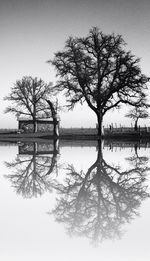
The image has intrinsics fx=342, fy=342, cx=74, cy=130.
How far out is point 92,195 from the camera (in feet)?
16.3

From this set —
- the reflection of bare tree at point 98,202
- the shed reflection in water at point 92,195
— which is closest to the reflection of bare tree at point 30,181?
the shed reflection in water at point 92,195

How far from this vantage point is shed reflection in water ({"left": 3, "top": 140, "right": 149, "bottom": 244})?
11.3ft

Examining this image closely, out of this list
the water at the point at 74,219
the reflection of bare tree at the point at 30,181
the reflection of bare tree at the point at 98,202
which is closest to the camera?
the water at the point at 74,219

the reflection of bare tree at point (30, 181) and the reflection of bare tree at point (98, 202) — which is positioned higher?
the reflection of bare tree at point (30, 181)

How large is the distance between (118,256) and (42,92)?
197ft

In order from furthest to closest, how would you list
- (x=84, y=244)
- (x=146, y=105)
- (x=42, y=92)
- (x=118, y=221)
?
(x=42, y=92)
(x=146, y=105)
(x=118, y=221)
(x=84, y=244)

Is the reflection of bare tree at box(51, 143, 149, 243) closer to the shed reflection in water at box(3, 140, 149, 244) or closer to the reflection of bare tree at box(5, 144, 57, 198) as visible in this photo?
the shed reflection in water at box(3, 140, 149, 244)

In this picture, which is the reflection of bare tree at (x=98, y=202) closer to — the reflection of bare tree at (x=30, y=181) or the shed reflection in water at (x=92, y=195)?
the shed reflection in water at (x=92, y=195)

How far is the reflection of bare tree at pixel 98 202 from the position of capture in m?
3.38

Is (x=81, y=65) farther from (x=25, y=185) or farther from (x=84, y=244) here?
(x=84, y=244)

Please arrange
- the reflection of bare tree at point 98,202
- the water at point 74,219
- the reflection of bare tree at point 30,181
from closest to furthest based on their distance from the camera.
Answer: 1. the water at point 74,219
2. the reflection of bare tree at point 98,202
3. the reflection of bare tree at point 30,181

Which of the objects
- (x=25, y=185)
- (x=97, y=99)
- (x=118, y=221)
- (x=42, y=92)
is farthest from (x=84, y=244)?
(x=42, y=92)

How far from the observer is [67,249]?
277cm

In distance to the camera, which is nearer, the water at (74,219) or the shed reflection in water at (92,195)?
the water at (74,219)
